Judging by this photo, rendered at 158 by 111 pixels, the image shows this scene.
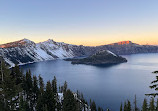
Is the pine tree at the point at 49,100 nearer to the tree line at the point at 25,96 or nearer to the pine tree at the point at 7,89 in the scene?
the tree line at the point at 25,96

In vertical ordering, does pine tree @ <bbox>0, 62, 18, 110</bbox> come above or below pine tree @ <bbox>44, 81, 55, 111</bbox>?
above

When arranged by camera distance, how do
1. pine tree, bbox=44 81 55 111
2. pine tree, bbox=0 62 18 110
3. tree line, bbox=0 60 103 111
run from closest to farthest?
pine tree, bbox=0 62 18 110 → tree line, bbox=0 60 103 111 → pine tree, bbox=44 81 55 111

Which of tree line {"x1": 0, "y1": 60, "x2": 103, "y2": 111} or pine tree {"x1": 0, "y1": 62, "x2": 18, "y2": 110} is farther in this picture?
tree line {"x1": 0, "y1": 60, "x2": 103, "y2": 111}

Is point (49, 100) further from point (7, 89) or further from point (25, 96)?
point (25, 96)

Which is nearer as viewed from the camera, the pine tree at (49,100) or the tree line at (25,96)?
the tree line at (25,96)

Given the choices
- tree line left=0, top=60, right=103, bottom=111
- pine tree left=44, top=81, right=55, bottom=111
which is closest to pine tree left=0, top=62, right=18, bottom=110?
tree line left=0, top=60, right=103, bottom=111

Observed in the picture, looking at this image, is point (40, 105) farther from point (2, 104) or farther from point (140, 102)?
point (140, 102)

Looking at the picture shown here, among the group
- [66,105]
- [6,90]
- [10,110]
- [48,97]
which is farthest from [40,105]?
[6,90]

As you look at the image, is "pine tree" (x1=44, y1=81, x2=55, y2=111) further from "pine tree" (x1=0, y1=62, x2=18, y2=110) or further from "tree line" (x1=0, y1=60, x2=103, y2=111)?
"pine tree" (x1=0, y1=62, x2=18, y2=110)

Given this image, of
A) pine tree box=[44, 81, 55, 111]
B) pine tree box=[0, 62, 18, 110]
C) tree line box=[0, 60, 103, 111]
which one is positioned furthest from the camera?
pine tree box=[44, 81, 55, 111]

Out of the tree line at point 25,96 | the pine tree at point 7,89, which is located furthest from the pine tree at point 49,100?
the pine tree at point 7,89

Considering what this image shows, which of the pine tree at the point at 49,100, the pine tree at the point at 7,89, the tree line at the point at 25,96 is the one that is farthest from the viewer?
the pine tree at the point at 49,100
